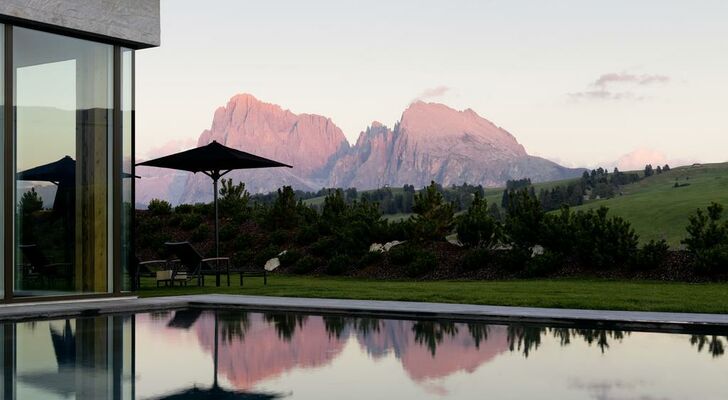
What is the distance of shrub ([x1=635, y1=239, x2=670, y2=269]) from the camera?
1673cm

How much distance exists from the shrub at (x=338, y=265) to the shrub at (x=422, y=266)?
5.16 ft

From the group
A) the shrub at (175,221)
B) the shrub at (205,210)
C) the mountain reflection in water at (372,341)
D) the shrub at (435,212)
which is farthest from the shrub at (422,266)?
the shrub at (175,221)

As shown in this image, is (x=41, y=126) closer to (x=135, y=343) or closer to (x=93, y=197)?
(x=93, y=197)

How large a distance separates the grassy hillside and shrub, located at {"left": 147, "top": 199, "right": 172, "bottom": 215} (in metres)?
40.4

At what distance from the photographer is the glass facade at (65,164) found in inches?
456

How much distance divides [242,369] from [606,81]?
151153 mm

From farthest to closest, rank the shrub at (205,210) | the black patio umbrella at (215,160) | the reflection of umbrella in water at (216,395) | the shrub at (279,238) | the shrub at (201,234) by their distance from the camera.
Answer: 1. the shrub at (205,210)
2. the shrub at (201,234)
3. the shrub at (279,238)
4. the black patio umbrella at (215,160)
5. the reflection of umbrella in water at (216,395)

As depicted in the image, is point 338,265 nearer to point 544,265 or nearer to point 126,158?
point 544,265

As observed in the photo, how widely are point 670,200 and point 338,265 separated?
66.3 meters

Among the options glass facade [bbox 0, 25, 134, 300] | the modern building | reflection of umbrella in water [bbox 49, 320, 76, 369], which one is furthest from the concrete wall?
reflection of umbrella in water [bbox 49, 320, 76, 369]

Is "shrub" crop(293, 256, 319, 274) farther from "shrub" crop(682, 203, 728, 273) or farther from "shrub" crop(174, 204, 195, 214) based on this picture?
"shrub" crop(682, 203, 728, 273)

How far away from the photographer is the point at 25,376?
6.45m

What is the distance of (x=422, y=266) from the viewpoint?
18500mm

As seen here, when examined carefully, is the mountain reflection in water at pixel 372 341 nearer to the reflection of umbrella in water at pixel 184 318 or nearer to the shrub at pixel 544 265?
the reflection of umbrella in water at pixel 184 318
